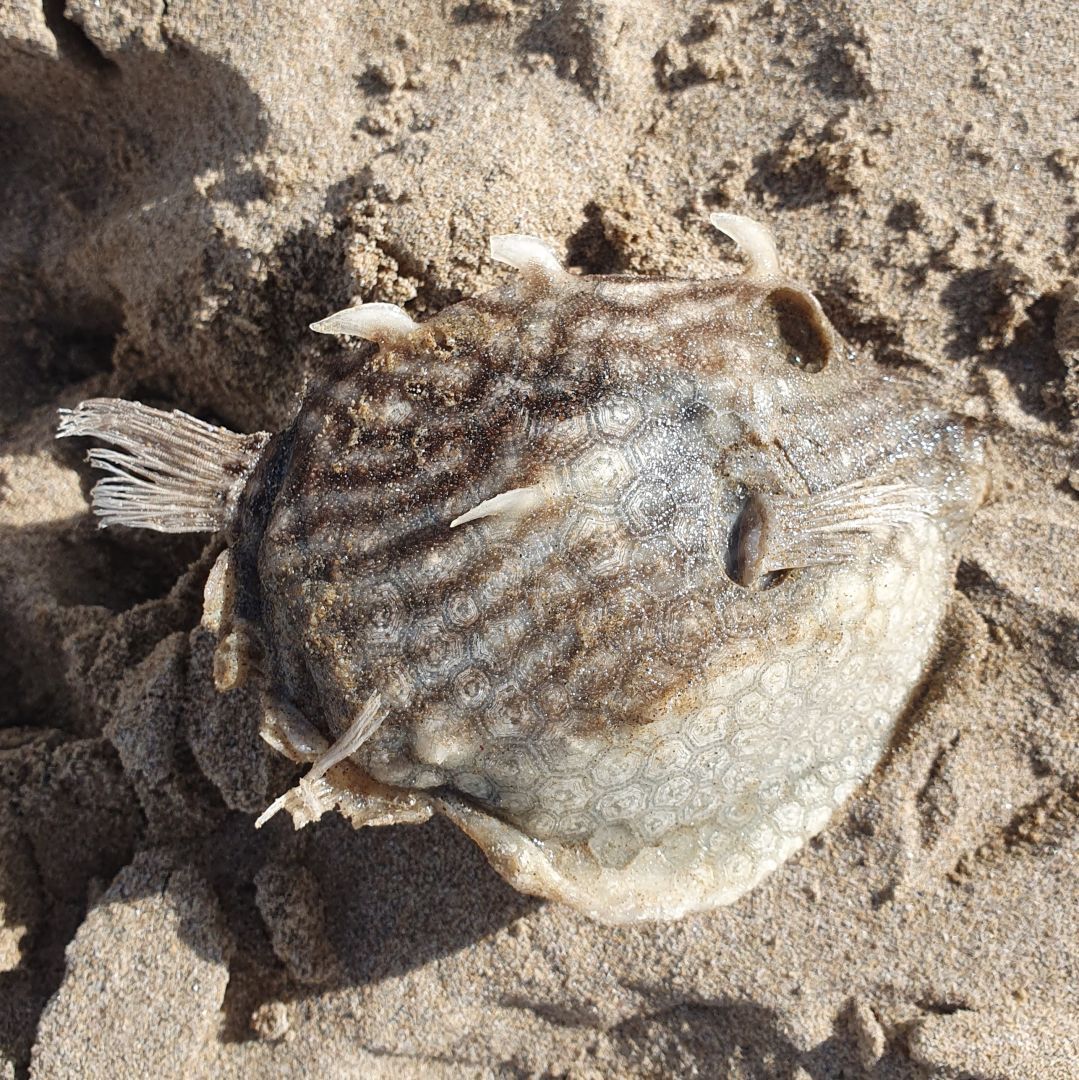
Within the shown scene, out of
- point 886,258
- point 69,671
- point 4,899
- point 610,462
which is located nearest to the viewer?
point 610,462

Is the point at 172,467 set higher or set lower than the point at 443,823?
higher

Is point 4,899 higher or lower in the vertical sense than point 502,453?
lower

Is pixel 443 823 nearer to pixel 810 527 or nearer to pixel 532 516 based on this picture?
pixel 532 516

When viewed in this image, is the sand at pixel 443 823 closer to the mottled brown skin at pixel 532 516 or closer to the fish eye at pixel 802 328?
the fish eye at pixel 802 328

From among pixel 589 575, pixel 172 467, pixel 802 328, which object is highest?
pixel 802 328

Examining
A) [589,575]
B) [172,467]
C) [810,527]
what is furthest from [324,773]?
[810,527]

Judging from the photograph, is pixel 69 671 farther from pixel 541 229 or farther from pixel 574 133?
pixel 574 133

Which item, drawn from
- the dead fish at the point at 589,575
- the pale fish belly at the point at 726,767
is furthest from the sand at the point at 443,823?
the dead fish at the point at 589,575

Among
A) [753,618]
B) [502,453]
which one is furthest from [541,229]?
[753,618]
